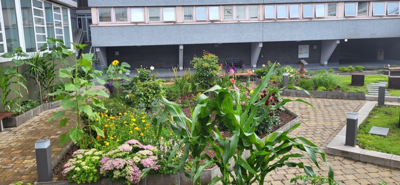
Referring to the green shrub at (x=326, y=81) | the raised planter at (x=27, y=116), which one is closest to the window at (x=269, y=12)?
the green shrub at (x=326, y=81)

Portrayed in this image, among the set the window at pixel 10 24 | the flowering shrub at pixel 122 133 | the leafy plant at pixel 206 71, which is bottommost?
the flowering shrub at pixel 122 133

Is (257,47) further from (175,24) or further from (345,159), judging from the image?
(345,159)

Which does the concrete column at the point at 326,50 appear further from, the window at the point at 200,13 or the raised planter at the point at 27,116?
the raised planter at the point at 27,116

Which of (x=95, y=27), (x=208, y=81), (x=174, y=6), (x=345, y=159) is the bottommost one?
(x=345, y=159)

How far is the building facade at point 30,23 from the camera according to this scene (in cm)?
868

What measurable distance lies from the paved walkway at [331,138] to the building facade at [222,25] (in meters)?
10.9

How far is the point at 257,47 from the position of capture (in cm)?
2233

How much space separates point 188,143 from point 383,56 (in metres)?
27.8

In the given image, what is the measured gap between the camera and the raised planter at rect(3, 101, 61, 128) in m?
7.97

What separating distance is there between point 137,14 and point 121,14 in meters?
0.99

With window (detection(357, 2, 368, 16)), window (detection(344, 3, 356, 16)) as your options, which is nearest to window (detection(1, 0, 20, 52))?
window (detection(344, 3, 356, 16))

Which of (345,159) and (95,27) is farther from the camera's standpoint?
(95,27)

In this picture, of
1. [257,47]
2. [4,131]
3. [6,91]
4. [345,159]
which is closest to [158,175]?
Answer: [345,159]

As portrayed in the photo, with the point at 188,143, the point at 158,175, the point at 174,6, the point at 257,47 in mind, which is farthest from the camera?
the point at 257,47
